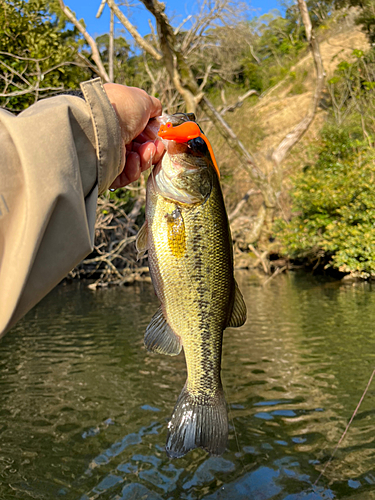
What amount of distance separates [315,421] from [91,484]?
237 centimetres

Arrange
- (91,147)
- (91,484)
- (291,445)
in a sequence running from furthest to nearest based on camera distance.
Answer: (291,445) < (91,484) < (91,147)

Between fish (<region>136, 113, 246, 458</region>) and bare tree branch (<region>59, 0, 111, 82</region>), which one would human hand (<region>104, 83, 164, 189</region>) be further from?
bare tree branch (<region>59, 0, 111, 82</region>)

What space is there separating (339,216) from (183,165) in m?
15.7

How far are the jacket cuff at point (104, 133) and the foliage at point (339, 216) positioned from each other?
14.1m

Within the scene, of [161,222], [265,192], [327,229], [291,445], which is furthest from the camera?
[265,192]

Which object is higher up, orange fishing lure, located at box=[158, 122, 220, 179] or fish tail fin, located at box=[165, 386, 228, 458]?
orange fishing lure, located at box=[158, 122, 220, 179]

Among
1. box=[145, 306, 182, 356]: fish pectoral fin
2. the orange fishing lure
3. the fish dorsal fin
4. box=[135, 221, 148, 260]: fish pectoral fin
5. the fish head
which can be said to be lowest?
box=[145, 306, 182, 356]: fish pectoral fin

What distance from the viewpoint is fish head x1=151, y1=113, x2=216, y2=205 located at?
2.11 metres

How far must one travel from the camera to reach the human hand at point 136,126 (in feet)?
6.88

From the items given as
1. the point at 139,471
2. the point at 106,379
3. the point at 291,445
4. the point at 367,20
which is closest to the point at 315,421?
the point at 291,445

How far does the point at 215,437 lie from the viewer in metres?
2.39

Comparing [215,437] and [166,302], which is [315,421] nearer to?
[215,437]

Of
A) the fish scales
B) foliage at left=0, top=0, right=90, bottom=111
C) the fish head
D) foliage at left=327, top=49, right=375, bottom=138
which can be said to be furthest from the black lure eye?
foliage at left=327, top=49, right=375, bottom=138

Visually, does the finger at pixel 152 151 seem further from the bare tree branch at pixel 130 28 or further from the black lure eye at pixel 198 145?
the bare tree branch at pixel 130 28
